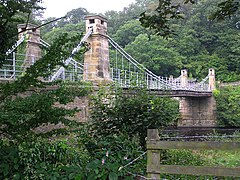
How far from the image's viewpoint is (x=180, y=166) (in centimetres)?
394

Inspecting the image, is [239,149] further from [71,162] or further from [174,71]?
[174,71]

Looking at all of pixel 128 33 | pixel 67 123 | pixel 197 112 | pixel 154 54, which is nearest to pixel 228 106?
pixel 197 112

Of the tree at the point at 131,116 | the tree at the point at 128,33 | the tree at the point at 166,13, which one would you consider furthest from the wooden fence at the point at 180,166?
the tree at the point at 128,33

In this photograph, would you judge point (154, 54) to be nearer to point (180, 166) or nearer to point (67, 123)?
point (67, 123)

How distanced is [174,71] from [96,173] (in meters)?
32.9

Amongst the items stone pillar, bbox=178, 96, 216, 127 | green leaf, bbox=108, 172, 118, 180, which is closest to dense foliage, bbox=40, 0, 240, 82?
stone pillar, bbox=178, 96, 216, 127

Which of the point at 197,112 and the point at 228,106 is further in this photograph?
the point at 197,112

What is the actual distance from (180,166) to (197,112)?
1005 inches

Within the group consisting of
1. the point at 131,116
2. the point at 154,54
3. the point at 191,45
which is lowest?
the point at 131,116

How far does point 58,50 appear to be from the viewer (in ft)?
14.4

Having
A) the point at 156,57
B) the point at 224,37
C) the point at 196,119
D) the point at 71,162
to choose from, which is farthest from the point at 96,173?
the point at 224,37

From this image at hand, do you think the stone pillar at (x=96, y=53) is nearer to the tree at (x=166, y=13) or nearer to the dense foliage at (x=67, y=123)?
the dense foliage at (x=67, y=123)

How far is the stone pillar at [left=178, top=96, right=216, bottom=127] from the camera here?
91.4ft

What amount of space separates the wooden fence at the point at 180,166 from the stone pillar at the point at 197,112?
953 inches
